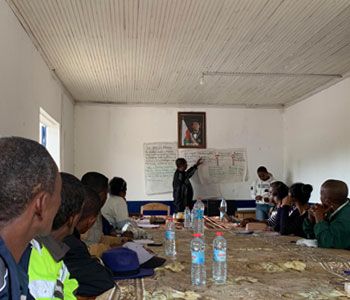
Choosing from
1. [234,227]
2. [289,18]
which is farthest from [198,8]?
[234,227]

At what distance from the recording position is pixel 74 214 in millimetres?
1586

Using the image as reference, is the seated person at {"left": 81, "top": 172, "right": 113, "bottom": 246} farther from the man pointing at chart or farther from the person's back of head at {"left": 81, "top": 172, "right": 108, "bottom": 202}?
the man pointing at chart

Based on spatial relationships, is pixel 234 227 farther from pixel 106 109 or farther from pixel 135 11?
pixel 106 109


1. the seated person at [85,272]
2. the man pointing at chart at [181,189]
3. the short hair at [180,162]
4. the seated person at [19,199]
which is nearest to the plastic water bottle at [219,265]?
the seated person at [85,272]

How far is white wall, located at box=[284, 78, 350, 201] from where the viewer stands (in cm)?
514

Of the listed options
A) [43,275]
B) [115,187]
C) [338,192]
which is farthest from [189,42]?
[43,275]

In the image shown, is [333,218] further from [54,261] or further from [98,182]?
[54,261]

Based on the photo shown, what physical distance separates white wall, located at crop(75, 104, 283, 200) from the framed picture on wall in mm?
91

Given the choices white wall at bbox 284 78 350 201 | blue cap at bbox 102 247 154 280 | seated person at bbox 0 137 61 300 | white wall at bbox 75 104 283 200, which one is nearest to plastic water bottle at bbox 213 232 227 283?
blue cap at bbox 102 247 154 280

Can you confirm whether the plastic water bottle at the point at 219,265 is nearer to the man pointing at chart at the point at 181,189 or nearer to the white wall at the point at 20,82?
the white wall at the point at 20,82

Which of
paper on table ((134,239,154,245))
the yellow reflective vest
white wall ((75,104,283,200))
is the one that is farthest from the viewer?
white wall ((75,104,283,200))

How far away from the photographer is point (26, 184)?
2.75 ft

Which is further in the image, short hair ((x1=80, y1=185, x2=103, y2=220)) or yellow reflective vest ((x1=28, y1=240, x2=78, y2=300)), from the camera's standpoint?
short hair ((x1=80, y1=185, x2=103, y2=220))

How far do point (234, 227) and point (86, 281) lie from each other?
2331 mm
